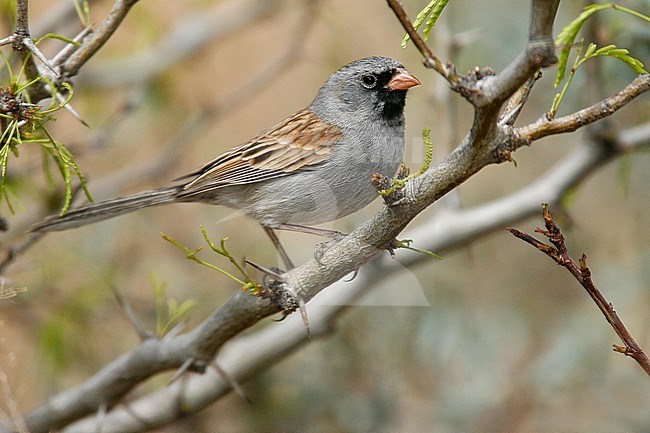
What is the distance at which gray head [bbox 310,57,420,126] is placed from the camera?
1.78 metres

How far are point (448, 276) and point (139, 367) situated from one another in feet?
6.96

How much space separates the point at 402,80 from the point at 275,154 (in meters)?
0.47

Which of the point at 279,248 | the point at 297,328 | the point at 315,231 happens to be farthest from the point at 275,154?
the point at 297,328

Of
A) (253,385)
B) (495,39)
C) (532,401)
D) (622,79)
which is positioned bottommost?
(532,401)

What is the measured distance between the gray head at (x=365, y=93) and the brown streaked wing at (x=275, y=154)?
42mm

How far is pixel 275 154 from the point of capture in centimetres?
205

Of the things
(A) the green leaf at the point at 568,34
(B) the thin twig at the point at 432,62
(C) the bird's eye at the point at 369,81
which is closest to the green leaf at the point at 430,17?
(B) the thin twig at the point at 432,62

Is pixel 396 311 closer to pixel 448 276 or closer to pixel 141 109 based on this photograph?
pixel 448 276

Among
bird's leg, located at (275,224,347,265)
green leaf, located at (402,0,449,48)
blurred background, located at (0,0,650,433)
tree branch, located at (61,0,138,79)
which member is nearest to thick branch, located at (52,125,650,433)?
blurred background, located at (0,0,650,433)

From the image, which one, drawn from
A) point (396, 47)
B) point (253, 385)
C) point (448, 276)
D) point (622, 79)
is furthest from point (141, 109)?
point (622, 79)

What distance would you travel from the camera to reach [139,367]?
2.14m

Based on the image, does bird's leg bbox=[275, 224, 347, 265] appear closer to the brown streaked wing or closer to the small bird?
the small bird

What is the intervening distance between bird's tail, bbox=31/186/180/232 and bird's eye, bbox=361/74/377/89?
661mm

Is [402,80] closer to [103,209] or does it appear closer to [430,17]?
[430,17]
